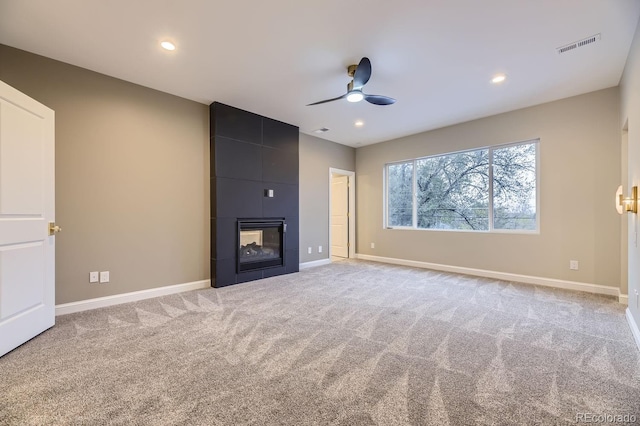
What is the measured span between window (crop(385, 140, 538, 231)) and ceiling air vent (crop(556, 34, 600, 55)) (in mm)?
1823

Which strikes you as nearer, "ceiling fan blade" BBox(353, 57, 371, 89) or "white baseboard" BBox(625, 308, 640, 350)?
"white baseboard" BBox(625, 308, 640, 350)

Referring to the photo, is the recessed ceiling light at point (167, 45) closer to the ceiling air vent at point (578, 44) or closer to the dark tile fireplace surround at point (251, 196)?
the dark tile fireplace surround at point (251, 196)

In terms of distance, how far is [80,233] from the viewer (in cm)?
310

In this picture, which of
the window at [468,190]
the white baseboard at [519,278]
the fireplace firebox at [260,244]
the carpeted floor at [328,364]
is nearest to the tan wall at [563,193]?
the white baseboard at [519,278]

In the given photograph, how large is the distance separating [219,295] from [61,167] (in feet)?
7.45

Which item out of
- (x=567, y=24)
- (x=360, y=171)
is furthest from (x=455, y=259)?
(x=567, y=24)

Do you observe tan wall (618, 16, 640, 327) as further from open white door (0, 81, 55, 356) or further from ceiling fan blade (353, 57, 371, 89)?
open white door (0, 81, 55, 356)

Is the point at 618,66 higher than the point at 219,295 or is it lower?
higher

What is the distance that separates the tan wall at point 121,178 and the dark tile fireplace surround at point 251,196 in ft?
0.72

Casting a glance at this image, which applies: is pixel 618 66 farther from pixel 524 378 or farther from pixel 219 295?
pixel 219 295

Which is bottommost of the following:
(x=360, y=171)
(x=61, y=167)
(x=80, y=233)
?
(x=80, y=233)

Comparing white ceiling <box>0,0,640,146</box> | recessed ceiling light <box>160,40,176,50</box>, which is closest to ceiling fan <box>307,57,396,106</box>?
white ceiling <box>0,0,640,146</box>

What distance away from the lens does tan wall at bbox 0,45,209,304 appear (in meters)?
2.99

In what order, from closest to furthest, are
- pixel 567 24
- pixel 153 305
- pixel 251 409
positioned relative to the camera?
1. pixel 251 409
2. pixel 567 24
3. pixel 153 305
